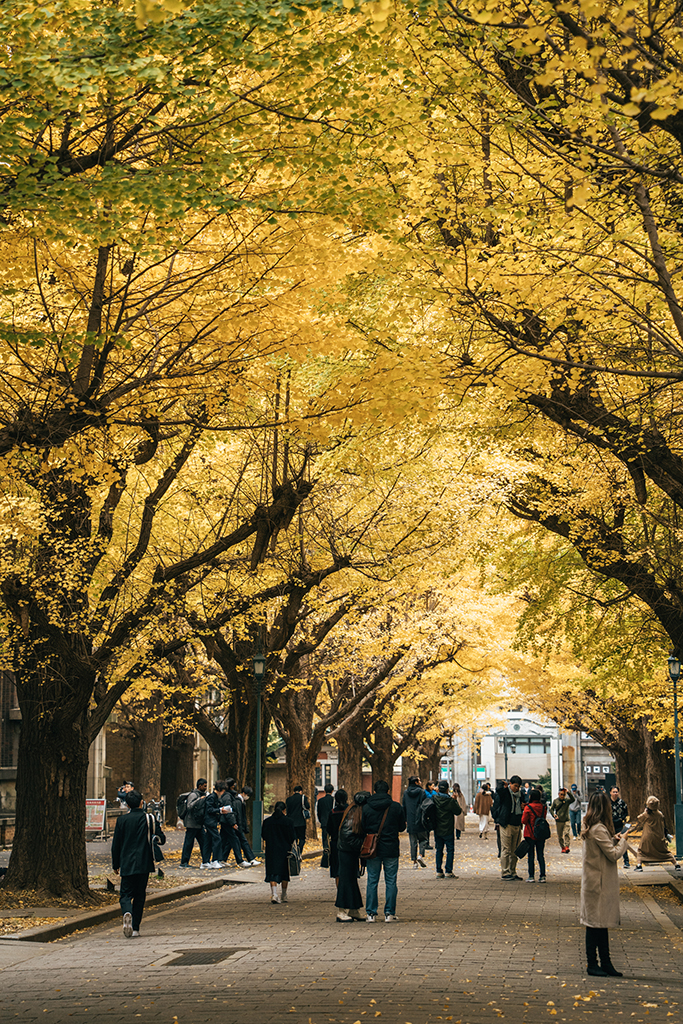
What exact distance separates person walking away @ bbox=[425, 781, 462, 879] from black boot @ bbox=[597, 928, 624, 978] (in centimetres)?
953

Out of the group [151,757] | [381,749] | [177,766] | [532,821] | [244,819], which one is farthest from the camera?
[177,766]

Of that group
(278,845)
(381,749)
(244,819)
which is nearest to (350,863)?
(278,845)

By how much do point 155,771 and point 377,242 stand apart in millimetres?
30385

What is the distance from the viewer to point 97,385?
998 cm

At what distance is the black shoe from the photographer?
9953 mm

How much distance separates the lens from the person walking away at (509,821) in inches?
792

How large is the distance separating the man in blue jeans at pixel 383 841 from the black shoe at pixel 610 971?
13.7 feet

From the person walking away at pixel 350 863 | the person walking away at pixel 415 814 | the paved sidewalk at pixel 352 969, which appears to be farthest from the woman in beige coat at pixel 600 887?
the person walking away at pixel 415 814

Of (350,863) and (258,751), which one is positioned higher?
(258,751)

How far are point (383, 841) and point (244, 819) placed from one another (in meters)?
11.9

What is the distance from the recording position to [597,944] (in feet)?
32.8

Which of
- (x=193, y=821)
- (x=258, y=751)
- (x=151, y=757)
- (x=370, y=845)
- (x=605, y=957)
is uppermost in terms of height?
(x=258, y=751)

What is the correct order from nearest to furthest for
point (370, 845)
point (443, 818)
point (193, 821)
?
point (370, 845) < point (443, 818) < point (193, 821)

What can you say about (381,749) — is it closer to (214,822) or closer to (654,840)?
(214,822)
